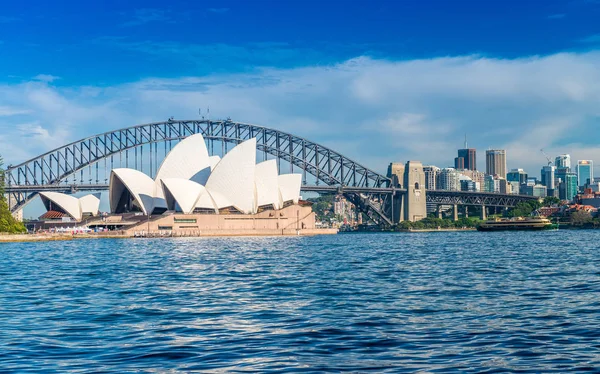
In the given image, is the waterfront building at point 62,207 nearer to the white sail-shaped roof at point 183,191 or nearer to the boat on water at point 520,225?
the white sail-shaped roof at point 183,191

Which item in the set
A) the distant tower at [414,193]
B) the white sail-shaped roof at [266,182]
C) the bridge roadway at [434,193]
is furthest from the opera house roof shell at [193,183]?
the distant tower at [414,193]

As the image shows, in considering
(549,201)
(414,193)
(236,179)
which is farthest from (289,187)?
(549,201)

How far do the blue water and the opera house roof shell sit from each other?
73159 mm

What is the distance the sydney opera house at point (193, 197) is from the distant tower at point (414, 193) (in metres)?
56.0

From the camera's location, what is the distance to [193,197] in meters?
106

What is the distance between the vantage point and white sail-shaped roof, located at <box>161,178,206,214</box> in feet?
339

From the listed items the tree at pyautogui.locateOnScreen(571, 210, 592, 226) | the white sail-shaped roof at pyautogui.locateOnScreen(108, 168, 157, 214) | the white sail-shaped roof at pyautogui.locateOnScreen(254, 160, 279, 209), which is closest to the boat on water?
the tree at pyautogui.locateOnScreen(571, 210, 592, 226)

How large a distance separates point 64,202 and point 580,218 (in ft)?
358

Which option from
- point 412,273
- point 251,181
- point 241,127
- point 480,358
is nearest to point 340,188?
point 241,127

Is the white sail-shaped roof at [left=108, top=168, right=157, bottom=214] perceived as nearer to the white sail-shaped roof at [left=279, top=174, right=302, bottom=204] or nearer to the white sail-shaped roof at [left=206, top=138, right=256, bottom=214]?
the white sail-shaped roof at [left=206, top=138, right=256, bottom=214]

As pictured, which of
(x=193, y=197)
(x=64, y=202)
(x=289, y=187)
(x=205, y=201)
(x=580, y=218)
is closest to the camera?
(x=193, y=197)

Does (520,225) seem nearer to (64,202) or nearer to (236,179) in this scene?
(236,179)

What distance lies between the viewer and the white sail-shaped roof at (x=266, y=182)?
4523 inches

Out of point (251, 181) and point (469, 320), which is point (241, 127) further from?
point (469, 320)
